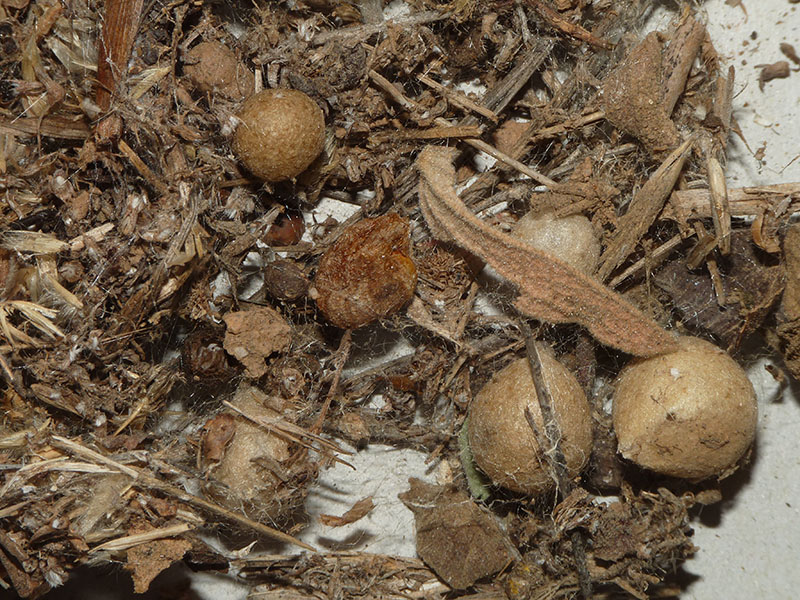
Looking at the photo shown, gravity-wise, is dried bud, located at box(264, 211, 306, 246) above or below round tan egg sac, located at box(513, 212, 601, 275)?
below

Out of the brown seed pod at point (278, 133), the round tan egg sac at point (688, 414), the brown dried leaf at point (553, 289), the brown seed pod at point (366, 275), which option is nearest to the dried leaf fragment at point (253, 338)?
the brown seed pod at point (366, 275)

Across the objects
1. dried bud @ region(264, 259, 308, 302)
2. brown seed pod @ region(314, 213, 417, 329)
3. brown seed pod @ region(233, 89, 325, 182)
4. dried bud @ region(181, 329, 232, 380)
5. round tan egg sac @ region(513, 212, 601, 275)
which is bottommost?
dried bud @ region(181, 329, 232, 380)

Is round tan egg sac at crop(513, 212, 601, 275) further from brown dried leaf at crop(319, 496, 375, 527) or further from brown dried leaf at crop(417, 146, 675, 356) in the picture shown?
brown dried leaf at crop(319, 496, 375, 527)

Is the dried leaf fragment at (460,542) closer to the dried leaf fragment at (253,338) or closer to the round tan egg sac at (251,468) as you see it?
the round tan egg sac at (251,468)

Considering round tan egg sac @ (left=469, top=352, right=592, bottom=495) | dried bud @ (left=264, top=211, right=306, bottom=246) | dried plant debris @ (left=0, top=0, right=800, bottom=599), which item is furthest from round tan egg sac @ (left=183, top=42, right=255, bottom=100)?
round tan egg sac @ (left=469, top=352, right=592, bottom=495)

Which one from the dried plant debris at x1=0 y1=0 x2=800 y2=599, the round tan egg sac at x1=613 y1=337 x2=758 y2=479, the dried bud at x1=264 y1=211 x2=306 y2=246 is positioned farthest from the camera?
the dried bud at x1=264 y1=211 x2=306 y2=246

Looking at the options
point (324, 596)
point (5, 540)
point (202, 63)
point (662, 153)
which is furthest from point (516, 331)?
point (5, 540)

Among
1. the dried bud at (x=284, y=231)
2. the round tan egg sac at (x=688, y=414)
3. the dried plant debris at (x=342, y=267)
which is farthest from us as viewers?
the dried bud at (x=284, y=231)
